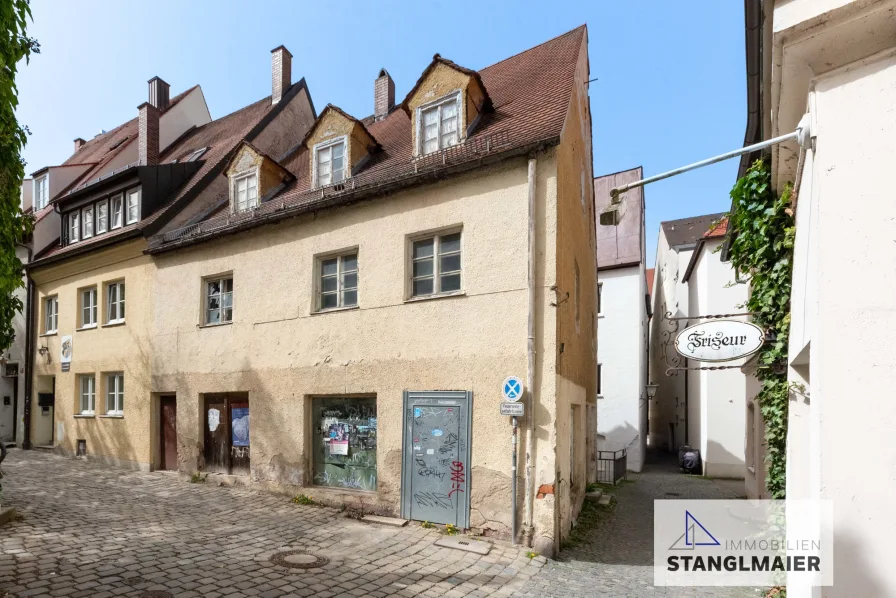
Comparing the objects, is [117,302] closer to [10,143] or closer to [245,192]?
[245,192]

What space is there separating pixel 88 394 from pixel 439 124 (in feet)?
44.2

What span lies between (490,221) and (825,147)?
5.39 metres

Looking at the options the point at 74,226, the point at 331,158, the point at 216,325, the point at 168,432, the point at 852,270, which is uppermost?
the point at 331,158

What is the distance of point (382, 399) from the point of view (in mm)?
9367

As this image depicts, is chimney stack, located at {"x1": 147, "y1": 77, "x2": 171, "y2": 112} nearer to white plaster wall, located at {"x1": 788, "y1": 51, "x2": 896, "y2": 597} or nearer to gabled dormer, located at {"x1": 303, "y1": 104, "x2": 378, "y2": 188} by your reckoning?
gabled dormer, located at {"x1": 303, "y1": 104, "x2": 378, "y2": 188}

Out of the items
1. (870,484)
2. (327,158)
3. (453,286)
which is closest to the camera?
(870,484)

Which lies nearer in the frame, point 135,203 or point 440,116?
point 440,116


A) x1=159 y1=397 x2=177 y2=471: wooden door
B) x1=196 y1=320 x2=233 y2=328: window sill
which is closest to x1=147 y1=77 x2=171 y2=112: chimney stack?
x1=196 y1=320 x2=233 y2=328: window sill

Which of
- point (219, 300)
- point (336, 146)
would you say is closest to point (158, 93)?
point (219, 300)

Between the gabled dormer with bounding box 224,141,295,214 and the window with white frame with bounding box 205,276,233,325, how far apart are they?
1.82 m

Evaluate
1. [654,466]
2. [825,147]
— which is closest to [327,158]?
[825,147]

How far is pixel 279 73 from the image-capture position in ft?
55.8

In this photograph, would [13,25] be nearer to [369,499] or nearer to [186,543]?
[186,543]

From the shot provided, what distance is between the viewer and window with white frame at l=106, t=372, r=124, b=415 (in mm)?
14539
